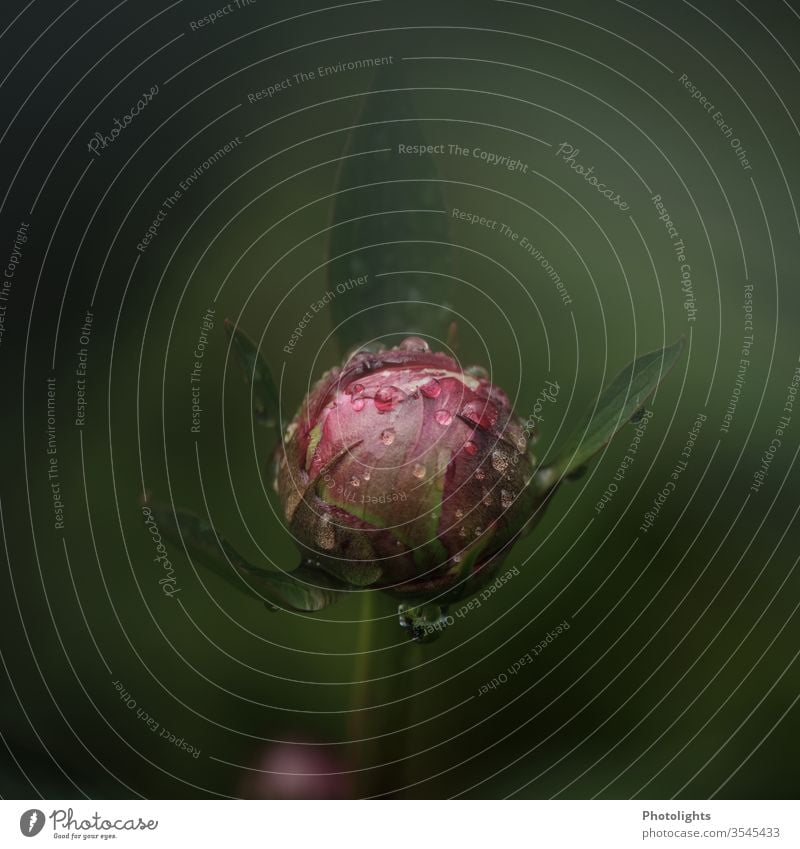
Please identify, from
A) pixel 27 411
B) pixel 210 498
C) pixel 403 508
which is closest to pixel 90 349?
pixel 27 411

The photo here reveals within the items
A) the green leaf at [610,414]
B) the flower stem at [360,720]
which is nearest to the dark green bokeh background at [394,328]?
the flower stem at [360,720]

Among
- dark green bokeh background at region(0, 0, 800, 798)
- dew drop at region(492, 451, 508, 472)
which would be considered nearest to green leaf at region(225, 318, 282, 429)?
dark green bokeh background at region(0, 0, 800, 798)

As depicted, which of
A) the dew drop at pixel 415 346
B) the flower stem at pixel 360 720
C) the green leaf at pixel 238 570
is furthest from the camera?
the flower stem at pixel 360 720

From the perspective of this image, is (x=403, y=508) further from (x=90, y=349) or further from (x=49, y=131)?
(x=49, y=131)

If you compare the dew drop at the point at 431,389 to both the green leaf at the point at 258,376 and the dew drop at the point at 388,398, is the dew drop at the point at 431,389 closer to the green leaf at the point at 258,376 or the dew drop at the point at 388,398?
the dew drop at the point at 388,398

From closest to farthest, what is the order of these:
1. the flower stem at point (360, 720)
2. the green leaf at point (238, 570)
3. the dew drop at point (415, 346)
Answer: the green leaf at point (238, 570)
the dew drop at point (415, 346)
the flower stem at point (360, 720)

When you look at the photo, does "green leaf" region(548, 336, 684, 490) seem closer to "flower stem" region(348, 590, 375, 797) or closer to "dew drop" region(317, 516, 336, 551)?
"dew drop" region(317, 516, 336, 551)
